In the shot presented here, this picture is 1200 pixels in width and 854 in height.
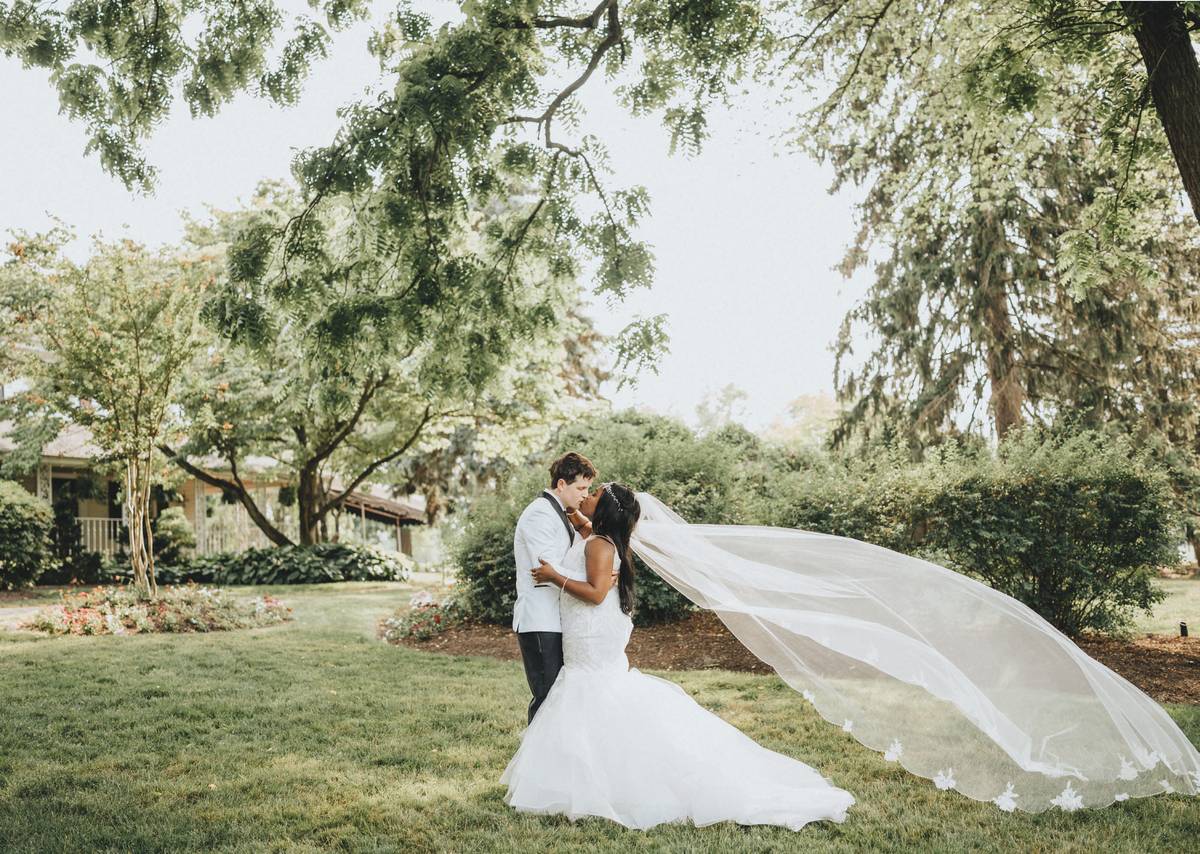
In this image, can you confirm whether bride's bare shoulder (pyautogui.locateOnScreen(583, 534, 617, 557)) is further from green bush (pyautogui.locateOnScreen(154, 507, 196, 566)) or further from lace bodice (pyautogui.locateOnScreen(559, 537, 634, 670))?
green bush (pyautogui.locateOnScreen(154, 507, 196, 566))

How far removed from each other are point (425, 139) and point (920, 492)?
22.7ft

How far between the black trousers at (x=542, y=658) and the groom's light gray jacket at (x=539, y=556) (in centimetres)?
5

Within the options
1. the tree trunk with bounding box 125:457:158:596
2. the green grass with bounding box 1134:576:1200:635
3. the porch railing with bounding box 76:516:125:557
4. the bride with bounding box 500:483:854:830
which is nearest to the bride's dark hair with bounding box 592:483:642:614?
the bride with bounding box 500:483:854:830

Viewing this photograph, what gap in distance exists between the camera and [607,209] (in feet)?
25.3

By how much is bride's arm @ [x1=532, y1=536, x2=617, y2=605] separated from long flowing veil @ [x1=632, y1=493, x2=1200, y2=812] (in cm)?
68

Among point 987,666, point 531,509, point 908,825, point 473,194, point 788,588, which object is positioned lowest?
point 908,825

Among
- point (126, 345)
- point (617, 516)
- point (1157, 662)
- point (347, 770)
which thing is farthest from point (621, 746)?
point (126, 345)

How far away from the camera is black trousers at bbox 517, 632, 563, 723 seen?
5.44 meters

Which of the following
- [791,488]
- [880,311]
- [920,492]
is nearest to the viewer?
[920,492]

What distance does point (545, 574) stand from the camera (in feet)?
17.1

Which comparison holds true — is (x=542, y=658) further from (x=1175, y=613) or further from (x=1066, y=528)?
(x=1175, y=613)

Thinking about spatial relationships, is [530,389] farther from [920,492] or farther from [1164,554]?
[1164,554]

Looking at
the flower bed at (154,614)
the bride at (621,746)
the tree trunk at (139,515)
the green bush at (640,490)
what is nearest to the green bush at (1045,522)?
the green bush at (640,490)

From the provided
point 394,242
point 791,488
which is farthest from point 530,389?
point 394,242
